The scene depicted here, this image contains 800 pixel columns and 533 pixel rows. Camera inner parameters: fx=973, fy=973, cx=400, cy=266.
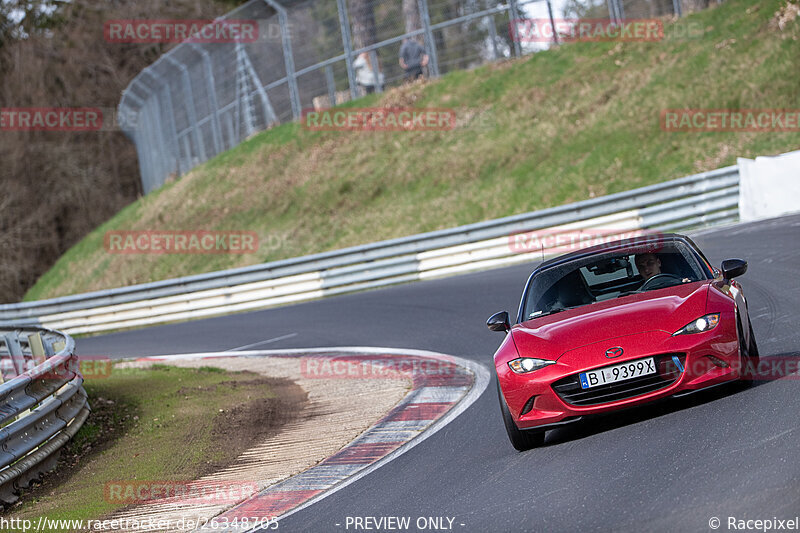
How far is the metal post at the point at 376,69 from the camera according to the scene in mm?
29734

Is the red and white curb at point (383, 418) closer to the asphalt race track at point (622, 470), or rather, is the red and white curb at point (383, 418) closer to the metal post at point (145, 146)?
the asphalt race track at point (622, 470)

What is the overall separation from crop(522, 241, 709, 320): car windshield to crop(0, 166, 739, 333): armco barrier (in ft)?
36.6

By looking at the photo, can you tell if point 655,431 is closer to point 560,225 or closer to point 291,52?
point 560,225

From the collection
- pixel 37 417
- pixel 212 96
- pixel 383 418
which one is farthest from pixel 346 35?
pixel 37 417

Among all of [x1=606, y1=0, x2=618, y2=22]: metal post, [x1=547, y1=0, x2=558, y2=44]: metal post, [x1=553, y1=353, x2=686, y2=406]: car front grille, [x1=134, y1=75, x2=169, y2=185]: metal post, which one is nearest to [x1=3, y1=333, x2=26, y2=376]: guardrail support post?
[x1=553, y1=353, x2=686, y2=406]: car front grille

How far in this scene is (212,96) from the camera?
112ft

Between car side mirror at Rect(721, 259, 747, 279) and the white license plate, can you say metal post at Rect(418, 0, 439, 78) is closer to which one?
car side mirror at Rect(721, 259, 747, 279)

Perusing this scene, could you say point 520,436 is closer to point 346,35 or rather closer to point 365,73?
point 346,35

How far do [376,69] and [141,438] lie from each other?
900 inches

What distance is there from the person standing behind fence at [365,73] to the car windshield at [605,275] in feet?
76.3

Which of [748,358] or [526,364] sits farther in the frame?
[748,358]

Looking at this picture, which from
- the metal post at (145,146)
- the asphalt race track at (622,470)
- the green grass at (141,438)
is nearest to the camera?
the asphalt race track at (622,470)

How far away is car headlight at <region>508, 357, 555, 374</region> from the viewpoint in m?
6.28

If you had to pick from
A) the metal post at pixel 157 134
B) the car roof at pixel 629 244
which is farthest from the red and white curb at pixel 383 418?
the metal post at pixel 157 134
